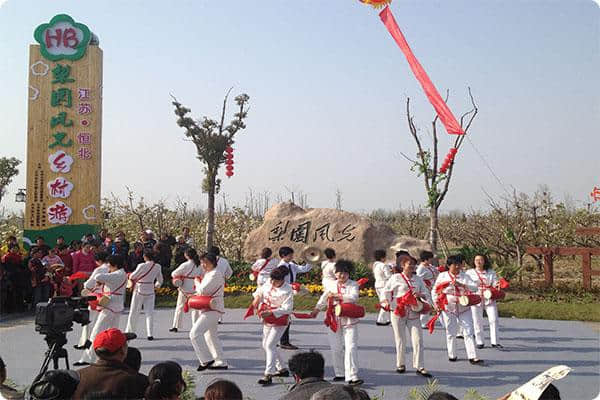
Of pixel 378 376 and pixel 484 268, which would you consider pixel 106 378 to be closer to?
pixel 378 376

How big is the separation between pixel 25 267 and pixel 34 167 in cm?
448

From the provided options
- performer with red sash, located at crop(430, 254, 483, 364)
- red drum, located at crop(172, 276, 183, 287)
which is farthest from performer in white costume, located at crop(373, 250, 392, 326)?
red drum, located at crop(172, 276, 183, 287)

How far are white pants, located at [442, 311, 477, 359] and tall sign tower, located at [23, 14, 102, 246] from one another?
11.3 m

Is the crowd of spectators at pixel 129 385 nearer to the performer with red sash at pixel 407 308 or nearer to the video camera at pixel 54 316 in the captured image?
the video camera at pixel 54 316

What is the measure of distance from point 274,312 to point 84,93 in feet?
37.4

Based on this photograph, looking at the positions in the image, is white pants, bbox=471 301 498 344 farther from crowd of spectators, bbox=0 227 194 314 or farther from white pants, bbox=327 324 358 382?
crowd of spectators, bbox=0 227 194 314

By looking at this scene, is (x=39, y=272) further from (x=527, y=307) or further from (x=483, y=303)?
(x=527, y=307)

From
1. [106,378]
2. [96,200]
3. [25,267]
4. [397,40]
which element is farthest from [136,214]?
[106,378]

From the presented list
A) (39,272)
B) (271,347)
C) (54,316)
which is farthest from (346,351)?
(39,272)

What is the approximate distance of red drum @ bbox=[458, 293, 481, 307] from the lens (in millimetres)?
8039

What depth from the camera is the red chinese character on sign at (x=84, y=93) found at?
15555 mm

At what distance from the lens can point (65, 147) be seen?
1550 centimetres

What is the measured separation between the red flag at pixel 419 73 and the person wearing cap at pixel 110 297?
242 inches

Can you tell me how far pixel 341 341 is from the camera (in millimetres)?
7176
